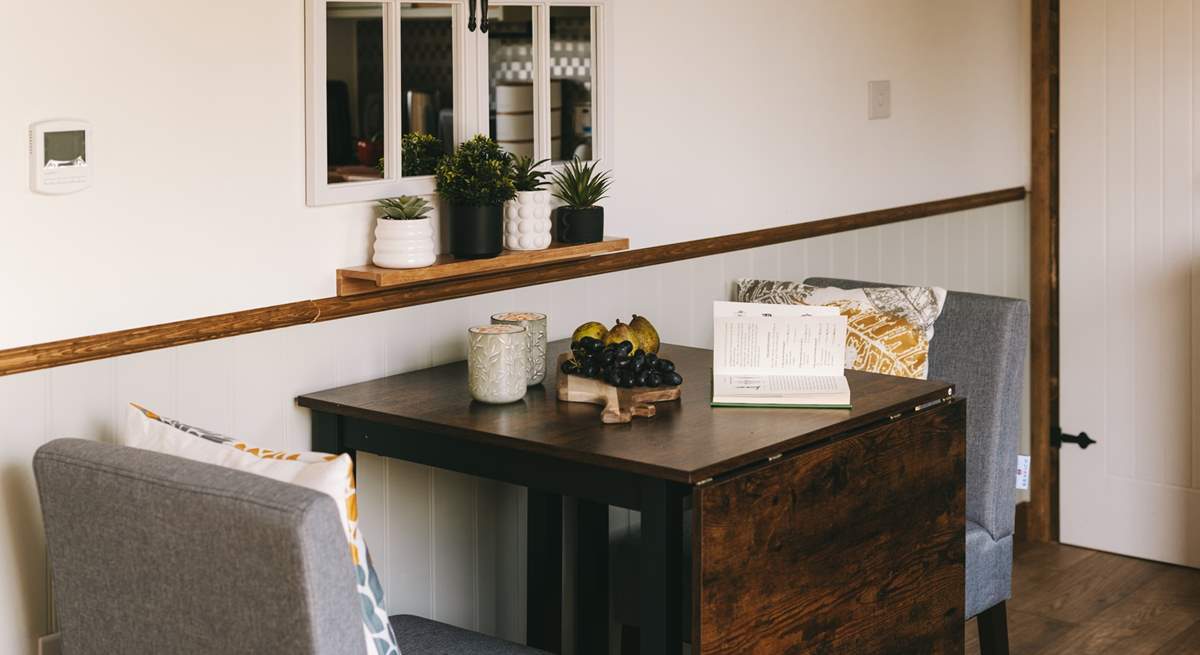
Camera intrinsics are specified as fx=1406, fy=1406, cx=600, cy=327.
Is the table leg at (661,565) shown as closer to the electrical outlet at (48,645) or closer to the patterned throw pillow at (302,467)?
the patterned throw pillow at (302,467)

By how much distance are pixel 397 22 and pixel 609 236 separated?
0.69 meters

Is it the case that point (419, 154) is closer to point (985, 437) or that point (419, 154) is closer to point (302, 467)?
point (302, 467)

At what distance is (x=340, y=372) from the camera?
7.70ft

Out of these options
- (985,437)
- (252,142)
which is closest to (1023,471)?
(985,437)

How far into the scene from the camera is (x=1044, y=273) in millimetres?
3971

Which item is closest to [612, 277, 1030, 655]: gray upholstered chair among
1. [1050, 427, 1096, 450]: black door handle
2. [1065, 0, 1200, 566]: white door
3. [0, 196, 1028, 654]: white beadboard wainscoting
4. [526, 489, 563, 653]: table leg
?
[526, 489, 563, 653]: table leg

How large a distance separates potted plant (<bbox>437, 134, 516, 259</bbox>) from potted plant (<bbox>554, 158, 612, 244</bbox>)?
0.23m

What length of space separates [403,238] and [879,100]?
1663 millimetres

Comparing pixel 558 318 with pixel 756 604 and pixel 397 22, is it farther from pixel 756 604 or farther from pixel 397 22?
pixel 756 604

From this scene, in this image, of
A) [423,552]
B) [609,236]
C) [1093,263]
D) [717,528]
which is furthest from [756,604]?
[1093,263]

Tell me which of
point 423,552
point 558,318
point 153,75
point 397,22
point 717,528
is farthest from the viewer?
point 558,318

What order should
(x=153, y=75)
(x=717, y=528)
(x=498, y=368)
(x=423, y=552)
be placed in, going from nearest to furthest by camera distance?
(x=717, y=528), (x=153, y=75), (x=498, y=368), (x=423, y=552)

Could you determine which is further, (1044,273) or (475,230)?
(1044,273)

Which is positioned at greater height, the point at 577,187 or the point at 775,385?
the point at 577,187
